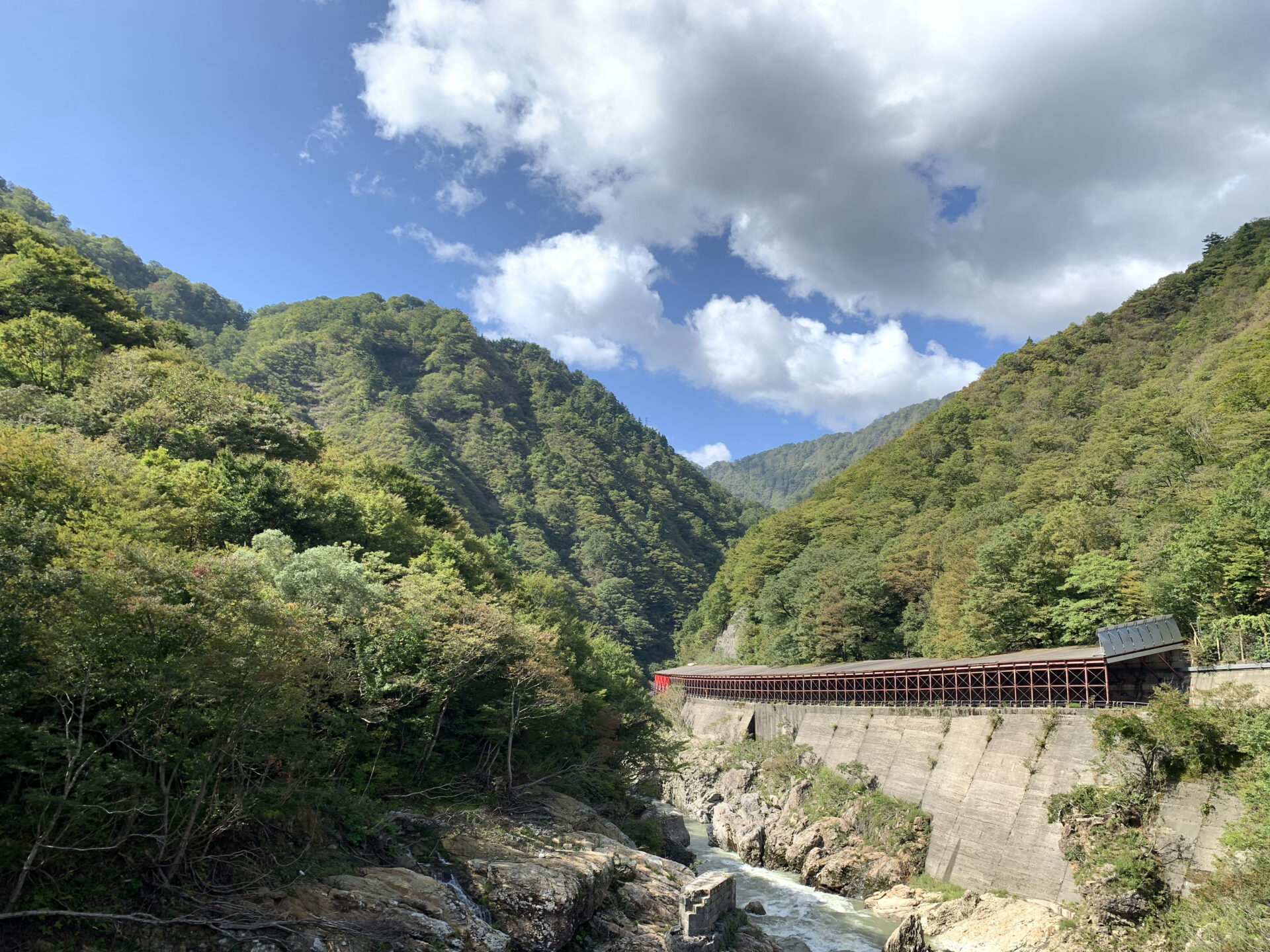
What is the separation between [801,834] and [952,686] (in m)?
12.0

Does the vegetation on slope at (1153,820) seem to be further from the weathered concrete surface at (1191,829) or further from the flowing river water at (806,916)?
the flowing river water at (806,916)

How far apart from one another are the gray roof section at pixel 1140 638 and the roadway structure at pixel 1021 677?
3cm

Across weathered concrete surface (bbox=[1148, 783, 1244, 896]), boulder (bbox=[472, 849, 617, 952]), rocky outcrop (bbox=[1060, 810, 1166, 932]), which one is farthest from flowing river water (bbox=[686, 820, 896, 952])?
weathered concrete surface (bbox=[1148, 783, 1244, 896])

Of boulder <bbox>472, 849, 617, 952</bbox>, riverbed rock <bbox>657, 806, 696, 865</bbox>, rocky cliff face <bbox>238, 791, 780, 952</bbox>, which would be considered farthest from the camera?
riverbed rock <bbox>657, 806, 696, 865</bbox>

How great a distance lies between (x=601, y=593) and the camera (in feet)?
387

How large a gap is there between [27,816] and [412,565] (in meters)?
24.0

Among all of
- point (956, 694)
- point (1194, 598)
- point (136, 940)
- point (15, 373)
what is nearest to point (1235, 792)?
point (1194, 598)

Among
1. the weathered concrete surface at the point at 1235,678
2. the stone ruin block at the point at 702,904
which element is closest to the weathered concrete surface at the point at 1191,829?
the weathered concrete surface at the point at 1235,678

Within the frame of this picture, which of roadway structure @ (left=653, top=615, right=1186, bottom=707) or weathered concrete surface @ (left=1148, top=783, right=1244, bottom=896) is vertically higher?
roadway structure @ (left=653, top=615, right=1186, bottom=707)

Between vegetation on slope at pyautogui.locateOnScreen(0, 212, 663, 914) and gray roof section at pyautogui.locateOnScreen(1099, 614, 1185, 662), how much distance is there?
910 inches

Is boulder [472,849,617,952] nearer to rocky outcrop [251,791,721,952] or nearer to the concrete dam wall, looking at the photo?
rocky outcrop [251,791,721,952]

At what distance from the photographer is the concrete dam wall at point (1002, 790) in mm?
21031

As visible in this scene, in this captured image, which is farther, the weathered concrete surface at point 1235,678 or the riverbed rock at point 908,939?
the weathered concrete surface at point 1235,678

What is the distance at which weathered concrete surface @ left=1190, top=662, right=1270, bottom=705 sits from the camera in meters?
21.8
